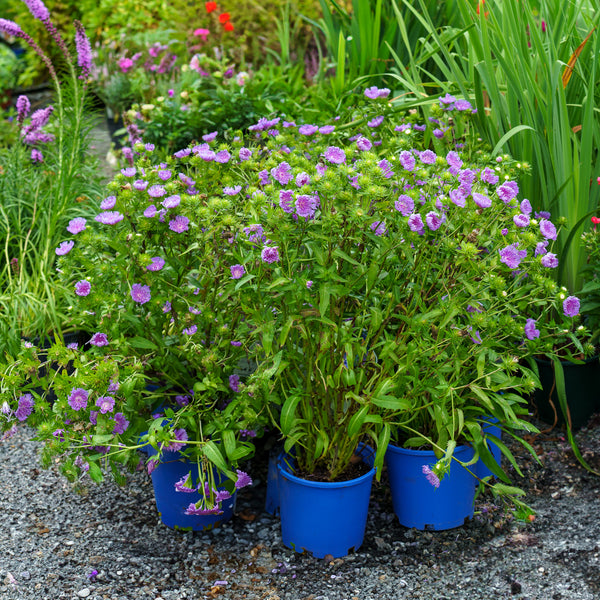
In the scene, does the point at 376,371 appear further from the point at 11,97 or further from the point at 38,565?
the point at 11,97

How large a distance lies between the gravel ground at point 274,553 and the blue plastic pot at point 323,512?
5 centimetres

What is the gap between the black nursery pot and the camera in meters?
2.63

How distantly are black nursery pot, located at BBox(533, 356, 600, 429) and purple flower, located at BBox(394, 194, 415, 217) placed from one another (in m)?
1.13

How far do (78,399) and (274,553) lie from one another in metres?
0.77

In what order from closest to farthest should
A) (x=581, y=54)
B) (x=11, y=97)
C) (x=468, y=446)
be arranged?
(x=468, y=446), (x=581, y=54), (x=11, y=97)

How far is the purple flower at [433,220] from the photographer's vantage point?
1.79 metres

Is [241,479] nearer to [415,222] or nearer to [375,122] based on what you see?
[415,222]

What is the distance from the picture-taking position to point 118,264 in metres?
2.04

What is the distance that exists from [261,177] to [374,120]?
2.06ft

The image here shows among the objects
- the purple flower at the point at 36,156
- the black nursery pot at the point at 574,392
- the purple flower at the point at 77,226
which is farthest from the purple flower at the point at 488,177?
the purple flower at the point at 36,156

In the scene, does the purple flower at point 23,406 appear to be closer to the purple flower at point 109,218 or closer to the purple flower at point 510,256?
the purple flower at point 109,218

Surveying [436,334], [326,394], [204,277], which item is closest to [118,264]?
[204,277]

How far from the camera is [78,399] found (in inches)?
72.9

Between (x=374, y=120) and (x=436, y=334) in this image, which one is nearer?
(x=436, y=334)
